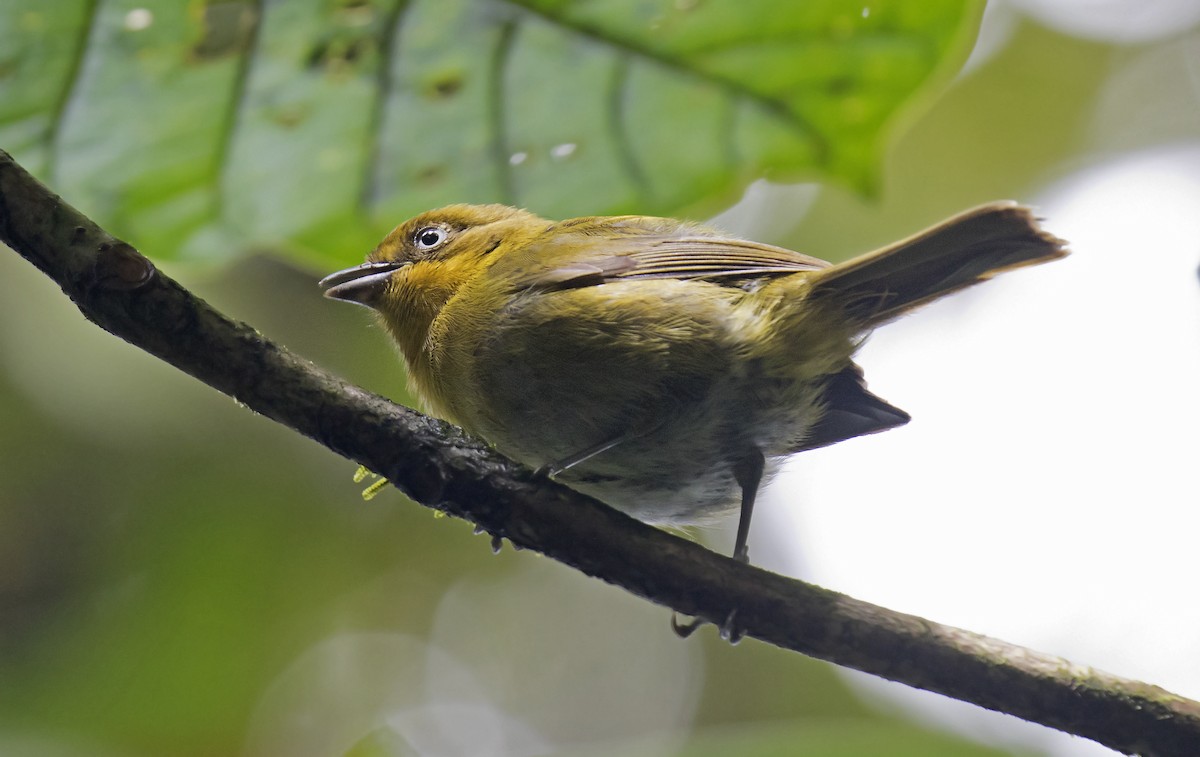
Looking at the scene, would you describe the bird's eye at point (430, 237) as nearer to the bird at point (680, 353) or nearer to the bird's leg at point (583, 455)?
the bird at point (680, 353)

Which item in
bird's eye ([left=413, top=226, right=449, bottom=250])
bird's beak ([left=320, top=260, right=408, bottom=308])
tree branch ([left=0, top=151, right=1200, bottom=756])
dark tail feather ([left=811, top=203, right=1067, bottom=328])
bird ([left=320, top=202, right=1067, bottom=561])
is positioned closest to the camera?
tree branch ([left=0, top=151, right=1200, bottom=756])

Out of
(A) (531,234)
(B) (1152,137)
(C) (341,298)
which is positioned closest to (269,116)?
(C) (341,298)

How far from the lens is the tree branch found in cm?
193

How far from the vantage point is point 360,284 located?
11.8ft

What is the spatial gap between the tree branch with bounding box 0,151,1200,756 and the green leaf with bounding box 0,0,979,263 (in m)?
1.01

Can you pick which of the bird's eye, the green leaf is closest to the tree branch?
the green leaf

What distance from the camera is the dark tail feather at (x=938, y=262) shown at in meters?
2.63

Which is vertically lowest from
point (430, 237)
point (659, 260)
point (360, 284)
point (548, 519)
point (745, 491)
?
point (548, 519)

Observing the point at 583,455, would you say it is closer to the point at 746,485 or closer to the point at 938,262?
the point at 746,485

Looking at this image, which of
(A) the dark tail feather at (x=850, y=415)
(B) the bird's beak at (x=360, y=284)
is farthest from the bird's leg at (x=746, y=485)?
(B) the bird's beak at (x=360, y=284)

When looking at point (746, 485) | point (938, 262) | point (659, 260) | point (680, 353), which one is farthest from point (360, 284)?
point (938, 262)

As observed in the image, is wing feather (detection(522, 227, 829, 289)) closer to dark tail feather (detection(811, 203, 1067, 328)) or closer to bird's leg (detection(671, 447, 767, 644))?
dark tail feather (detection(811, 203, 1067, 328))

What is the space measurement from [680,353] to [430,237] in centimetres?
130

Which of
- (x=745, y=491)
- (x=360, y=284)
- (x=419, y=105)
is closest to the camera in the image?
(x=419, y=105)
